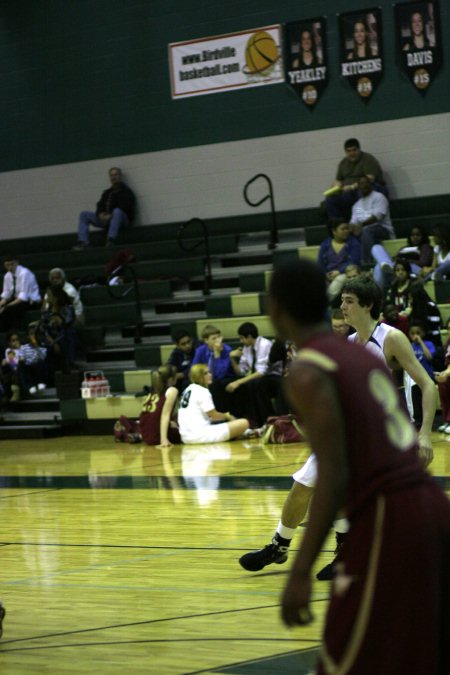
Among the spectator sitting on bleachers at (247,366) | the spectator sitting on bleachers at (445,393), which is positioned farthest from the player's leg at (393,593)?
the spectator sitting on bleachers at (247,366)

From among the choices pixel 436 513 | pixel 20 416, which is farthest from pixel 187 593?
pixel 20 416

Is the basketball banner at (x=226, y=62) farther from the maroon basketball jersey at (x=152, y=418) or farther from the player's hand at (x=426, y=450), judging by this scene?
the player's hand at (x=426, y=450)

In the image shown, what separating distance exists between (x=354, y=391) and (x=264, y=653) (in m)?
1.83

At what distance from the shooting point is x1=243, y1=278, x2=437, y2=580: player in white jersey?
15.3 ft

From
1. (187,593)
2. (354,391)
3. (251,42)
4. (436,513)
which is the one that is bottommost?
(187,593)

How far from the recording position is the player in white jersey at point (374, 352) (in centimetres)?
467

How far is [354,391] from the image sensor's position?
97.0 inches

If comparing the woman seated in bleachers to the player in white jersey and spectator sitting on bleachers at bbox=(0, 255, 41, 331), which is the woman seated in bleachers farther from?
the player in white jersey

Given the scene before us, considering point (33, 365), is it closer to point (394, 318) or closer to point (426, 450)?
point (394, 318)

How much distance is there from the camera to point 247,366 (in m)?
12.8

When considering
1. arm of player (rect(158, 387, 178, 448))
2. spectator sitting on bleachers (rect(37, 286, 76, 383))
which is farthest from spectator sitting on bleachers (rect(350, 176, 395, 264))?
spectator sitting on bleachers (rect(37, 286, 76, 383))

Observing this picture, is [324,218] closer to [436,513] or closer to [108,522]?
[108,522]

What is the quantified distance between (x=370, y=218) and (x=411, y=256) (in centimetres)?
89

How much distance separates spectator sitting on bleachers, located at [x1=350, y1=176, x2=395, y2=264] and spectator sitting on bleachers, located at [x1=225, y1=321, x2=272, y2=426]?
1.95 metres
